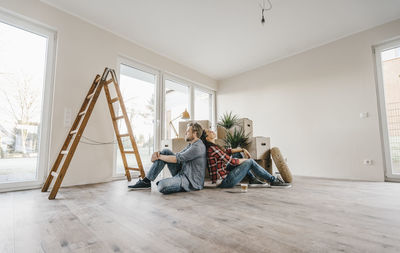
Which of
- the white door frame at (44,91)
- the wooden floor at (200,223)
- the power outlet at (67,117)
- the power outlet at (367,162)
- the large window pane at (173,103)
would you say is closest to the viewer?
the wooden floor at (200,223)

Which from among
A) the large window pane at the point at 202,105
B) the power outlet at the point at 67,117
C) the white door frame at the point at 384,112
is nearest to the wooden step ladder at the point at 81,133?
the power outlet at the point at 67,117

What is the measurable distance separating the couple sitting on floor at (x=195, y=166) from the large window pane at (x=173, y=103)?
1899 mm

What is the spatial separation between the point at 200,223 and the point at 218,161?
126 cm

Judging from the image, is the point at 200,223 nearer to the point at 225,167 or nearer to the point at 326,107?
the point at 225,167

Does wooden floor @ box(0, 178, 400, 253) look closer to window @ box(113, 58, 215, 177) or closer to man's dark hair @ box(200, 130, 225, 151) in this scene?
man's dark hair @ box(200, 130, 225, 151)

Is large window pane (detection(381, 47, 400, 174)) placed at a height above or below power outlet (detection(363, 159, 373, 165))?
above

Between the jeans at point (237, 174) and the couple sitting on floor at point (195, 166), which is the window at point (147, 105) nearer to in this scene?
the couple sitting on floor at point (195, 166)

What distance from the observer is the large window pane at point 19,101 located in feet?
8.17

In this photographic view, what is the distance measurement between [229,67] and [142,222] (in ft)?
14.6

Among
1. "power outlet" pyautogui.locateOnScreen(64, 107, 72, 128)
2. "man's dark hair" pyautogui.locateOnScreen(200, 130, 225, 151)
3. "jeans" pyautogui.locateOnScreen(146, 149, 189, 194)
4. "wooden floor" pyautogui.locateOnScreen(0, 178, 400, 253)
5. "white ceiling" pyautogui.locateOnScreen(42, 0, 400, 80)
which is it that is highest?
"white ceiling" pyautogui.locateOnScreen(42, 0, 400, 80)

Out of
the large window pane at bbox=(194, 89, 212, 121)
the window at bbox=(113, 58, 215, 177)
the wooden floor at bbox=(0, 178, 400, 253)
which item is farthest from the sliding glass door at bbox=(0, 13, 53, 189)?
the large window pane at bbox=(194, 89, 212, 121)

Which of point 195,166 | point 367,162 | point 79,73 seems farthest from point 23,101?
point 367,162

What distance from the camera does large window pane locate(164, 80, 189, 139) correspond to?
4.48m

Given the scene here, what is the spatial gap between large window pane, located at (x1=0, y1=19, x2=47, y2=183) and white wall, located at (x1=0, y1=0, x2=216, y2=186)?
232mm
